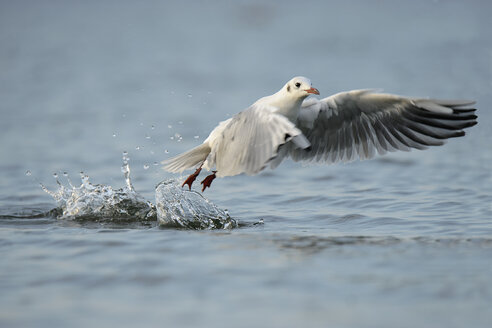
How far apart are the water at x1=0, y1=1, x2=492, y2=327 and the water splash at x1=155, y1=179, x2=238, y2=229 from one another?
2cm

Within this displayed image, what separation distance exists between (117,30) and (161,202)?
1498cm

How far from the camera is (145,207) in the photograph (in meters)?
7.81

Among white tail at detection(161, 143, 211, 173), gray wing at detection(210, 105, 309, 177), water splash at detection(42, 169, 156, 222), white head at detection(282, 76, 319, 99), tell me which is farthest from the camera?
water splash at detection(42, 169, 156, 222)

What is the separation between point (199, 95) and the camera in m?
15.0

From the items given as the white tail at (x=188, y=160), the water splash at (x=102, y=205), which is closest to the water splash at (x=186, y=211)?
the water splash at (x=102, y=205)

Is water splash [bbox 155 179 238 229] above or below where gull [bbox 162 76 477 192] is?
below

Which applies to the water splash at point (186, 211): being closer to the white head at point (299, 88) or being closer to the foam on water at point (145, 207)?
the foam on water at point (145, 207)

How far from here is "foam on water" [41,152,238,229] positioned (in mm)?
7309

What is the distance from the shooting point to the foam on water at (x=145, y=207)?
7.31 metres

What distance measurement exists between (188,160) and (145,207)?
0.82 metres

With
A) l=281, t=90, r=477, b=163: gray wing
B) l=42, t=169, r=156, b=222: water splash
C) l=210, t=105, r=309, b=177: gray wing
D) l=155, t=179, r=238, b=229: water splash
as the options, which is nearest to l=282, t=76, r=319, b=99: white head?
l=281, t=90, r=477, b=163: gray wing

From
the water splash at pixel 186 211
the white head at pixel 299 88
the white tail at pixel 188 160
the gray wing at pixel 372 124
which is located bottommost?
the water splash at pixel 186 211

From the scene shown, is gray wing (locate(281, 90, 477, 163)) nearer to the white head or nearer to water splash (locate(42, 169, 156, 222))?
the white head

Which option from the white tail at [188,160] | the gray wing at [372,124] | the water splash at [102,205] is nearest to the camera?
the gray wing at [372,124]
